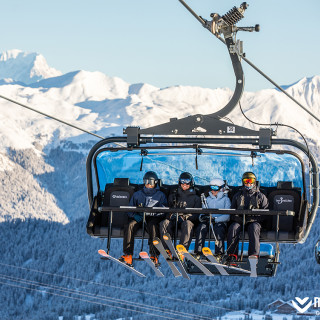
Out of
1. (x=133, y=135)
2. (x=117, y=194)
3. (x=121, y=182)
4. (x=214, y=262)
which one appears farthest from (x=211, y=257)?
(x=121, y=182)

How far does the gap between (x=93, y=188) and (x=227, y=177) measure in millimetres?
2544

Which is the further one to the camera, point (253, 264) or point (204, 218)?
point (204, 218)

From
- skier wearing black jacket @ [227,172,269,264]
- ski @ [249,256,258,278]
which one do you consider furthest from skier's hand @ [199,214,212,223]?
ski @ [249,256,258,278]

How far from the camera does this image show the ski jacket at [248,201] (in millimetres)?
17297

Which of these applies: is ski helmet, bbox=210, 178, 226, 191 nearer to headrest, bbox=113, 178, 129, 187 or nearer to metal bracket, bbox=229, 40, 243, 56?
headrest, bbox=113, 178, 129, 187

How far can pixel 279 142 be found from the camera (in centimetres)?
1616

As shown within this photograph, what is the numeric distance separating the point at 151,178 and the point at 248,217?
6.28 ft

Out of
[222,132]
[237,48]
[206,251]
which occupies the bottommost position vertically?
[206,251]

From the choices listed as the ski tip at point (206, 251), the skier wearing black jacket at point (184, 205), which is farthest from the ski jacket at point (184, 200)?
the ski tip at point (206, 251)

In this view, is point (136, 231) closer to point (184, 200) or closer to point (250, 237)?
point (184, 200)

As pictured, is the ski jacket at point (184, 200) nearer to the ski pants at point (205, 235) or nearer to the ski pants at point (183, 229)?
the ski pants at point (183, 229)

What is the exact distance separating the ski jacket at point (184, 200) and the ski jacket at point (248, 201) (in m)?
0.70

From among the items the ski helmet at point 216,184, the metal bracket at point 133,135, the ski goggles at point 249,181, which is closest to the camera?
the metal bracket at point 133,135

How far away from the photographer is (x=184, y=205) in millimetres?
17625
